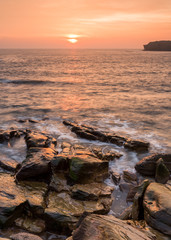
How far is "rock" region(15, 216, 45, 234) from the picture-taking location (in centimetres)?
544

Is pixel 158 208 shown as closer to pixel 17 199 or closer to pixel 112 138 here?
pixel 17 199

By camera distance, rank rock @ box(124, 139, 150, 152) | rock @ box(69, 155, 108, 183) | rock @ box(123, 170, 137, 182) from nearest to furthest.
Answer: rock @ box(69, 155, 108, 183)
rock @ box(123, 170, 137, 182)
rock @ box(124, 139, 150, 152)

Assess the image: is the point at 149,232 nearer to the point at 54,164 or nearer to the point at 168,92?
the point at 54,164

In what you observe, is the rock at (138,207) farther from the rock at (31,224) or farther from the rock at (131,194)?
the rock at (31,224)

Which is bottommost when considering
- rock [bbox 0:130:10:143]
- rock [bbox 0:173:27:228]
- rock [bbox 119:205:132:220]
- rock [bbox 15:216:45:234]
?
rock [bbox 15:216:45:234]

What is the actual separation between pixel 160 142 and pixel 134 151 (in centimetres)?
224

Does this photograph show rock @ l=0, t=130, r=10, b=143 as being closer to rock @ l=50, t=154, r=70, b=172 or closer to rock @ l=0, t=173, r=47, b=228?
rock @ l=0, t=173, r=47, b=228

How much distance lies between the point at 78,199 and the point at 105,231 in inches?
96.9

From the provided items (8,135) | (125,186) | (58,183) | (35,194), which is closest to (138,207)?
(125,186)

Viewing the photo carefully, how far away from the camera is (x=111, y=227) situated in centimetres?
434

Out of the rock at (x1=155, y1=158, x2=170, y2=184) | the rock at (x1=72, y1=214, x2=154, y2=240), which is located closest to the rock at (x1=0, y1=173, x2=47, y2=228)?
the rock at (x1=72, y1=214, x2=154, y2=240)

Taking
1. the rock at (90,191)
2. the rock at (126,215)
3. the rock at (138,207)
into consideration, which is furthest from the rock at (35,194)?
the rock at (138,207)

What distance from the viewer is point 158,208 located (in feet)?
17.2

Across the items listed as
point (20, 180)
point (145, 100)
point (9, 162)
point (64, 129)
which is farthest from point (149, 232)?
point (145, 100)
